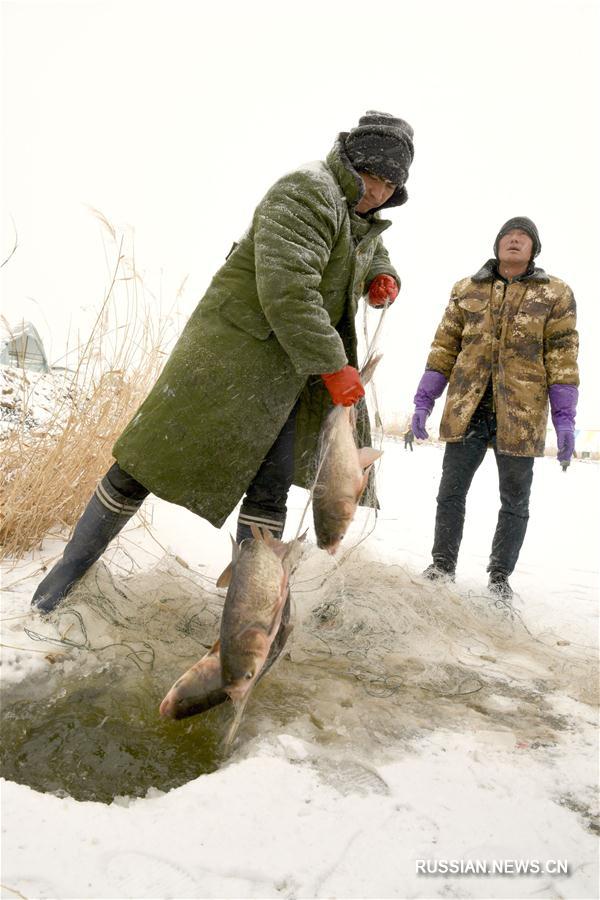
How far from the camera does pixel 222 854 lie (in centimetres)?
123

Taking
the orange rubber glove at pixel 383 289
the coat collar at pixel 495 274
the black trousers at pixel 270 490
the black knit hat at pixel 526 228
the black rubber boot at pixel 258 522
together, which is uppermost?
the black knit hat at pixel 526 228

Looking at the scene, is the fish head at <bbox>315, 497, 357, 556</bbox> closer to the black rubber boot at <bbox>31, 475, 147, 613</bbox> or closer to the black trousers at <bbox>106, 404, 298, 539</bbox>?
the black trousers at <bbox>106, 404, 298, 539</bbox>

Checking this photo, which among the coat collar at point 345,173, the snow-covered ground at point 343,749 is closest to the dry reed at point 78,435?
the snow-covered ground at point 343,749

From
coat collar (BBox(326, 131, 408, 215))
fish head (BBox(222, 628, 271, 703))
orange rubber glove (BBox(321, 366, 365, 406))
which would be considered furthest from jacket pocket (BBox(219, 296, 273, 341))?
fish head (BBox(222, 628, 271, 703))

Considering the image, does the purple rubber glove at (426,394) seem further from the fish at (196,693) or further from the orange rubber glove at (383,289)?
the fish at (196,693)

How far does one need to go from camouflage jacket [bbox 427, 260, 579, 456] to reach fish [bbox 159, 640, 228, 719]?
7.69 ft

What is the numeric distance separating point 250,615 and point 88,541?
0.95m

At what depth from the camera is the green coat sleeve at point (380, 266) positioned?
8.34 ft

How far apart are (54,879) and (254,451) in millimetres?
1387

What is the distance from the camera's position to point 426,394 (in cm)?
384

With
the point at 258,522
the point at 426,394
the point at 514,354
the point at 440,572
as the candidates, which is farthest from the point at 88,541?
the point at 514,354

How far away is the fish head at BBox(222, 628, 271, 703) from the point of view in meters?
1.51

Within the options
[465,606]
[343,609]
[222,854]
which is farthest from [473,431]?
[222,854]

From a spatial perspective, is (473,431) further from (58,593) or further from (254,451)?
(58,593)
